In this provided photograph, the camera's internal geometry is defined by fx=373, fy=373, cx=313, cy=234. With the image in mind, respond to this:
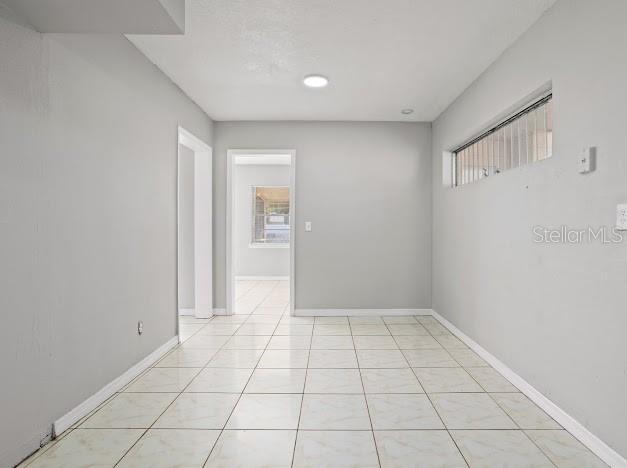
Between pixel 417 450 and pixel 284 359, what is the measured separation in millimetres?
1510

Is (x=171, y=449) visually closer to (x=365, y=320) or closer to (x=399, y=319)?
(x=365, y=320)

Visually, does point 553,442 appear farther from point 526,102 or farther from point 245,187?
point 245,187

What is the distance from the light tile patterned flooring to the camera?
5.90ft

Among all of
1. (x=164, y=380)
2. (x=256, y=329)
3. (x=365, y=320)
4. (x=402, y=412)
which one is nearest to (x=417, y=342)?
(x=365, y=320)

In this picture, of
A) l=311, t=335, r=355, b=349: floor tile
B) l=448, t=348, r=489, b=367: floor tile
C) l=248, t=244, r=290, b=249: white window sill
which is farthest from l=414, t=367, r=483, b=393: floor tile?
l=248, t=244, r=290, b=249: white window sill

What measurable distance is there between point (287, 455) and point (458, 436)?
905mm

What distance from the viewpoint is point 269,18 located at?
7.73ft

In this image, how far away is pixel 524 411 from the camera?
87.9 inches

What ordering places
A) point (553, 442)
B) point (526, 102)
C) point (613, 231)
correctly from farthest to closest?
point (526, 102), point (553, 442), point (613, 231)

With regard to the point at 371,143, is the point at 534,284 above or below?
below

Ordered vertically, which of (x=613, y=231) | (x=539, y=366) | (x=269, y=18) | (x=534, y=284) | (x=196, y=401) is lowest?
(x=196, y=401)

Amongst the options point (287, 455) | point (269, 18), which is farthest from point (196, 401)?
point (269, 18)

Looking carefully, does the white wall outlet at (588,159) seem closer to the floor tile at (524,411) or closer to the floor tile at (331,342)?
the floor tile at (524,411)

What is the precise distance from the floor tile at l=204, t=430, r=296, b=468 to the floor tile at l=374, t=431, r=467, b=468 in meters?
0.47
